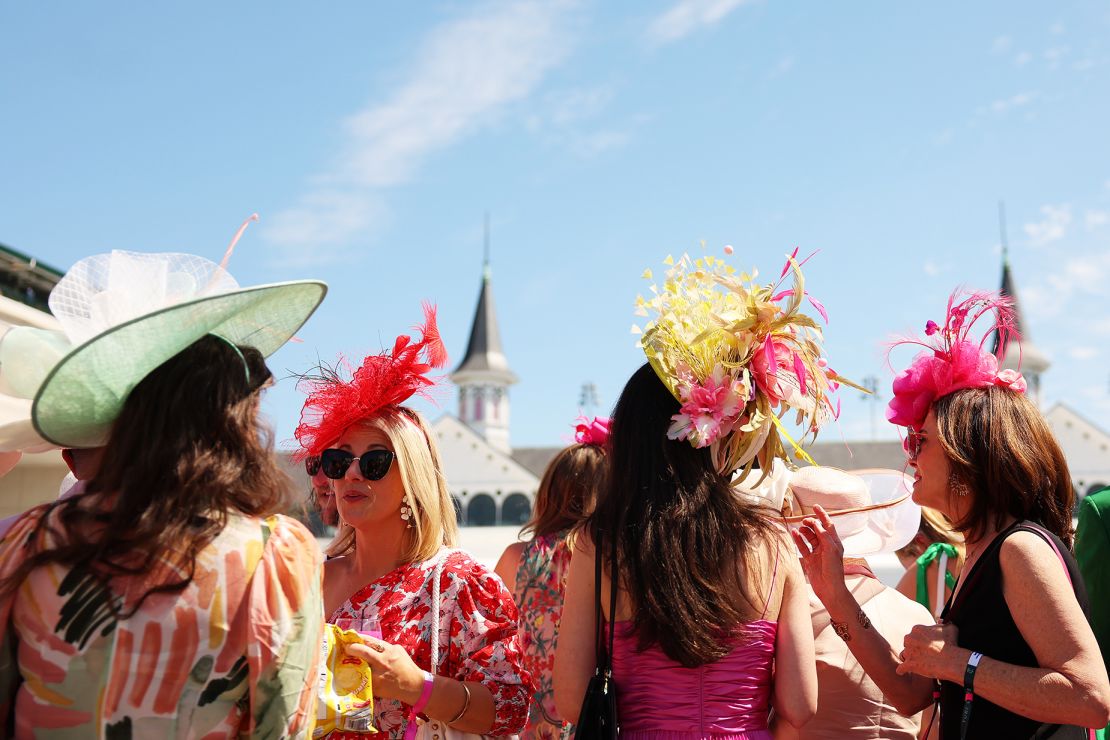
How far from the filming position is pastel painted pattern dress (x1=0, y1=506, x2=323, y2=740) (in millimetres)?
1606

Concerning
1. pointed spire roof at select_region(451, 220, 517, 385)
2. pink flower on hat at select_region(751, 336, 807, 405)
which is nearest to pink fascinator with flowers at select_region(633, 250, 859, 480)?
pink flower on hat at select_region(751, 336, 807, 405)

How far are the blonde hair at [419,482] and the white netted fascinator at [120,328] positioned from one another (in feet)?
4.21

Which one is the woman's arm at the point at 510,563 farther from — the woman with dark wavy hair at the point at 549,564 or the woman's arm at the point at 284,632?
the woman's arm at the point at 284,632

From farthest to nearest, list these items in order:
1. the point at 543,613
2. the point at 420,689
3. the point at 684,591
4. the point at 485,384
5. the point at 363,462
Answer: the point at 485,384 < the point at 543,613 < the point at 363,462 < the point at 420,689 < the point at 684,591

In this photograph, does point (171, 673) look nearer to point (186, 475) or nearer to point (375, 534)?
point (186, 475)

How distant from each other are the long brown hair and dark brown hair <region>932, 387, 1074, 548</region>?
67.6 inches

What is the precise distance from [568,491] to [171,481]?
2523mm

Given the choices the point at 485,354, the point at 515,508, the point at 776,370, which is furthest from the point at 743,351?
the point at 485,354

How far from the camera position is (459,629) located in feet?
9.36

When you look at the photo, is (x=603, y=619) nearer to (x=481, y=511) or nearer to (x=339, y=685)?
(x=339, y=685)

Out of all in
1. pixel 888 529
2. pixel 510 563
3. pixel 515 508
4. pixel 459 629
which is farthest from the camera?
pixel 515 508

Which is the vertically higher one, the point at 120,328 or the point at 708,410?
the point at 120,328

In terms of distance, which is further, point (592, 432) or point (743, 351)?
point (592, 432)

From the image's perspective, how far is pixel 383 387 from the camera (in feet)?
10.5
